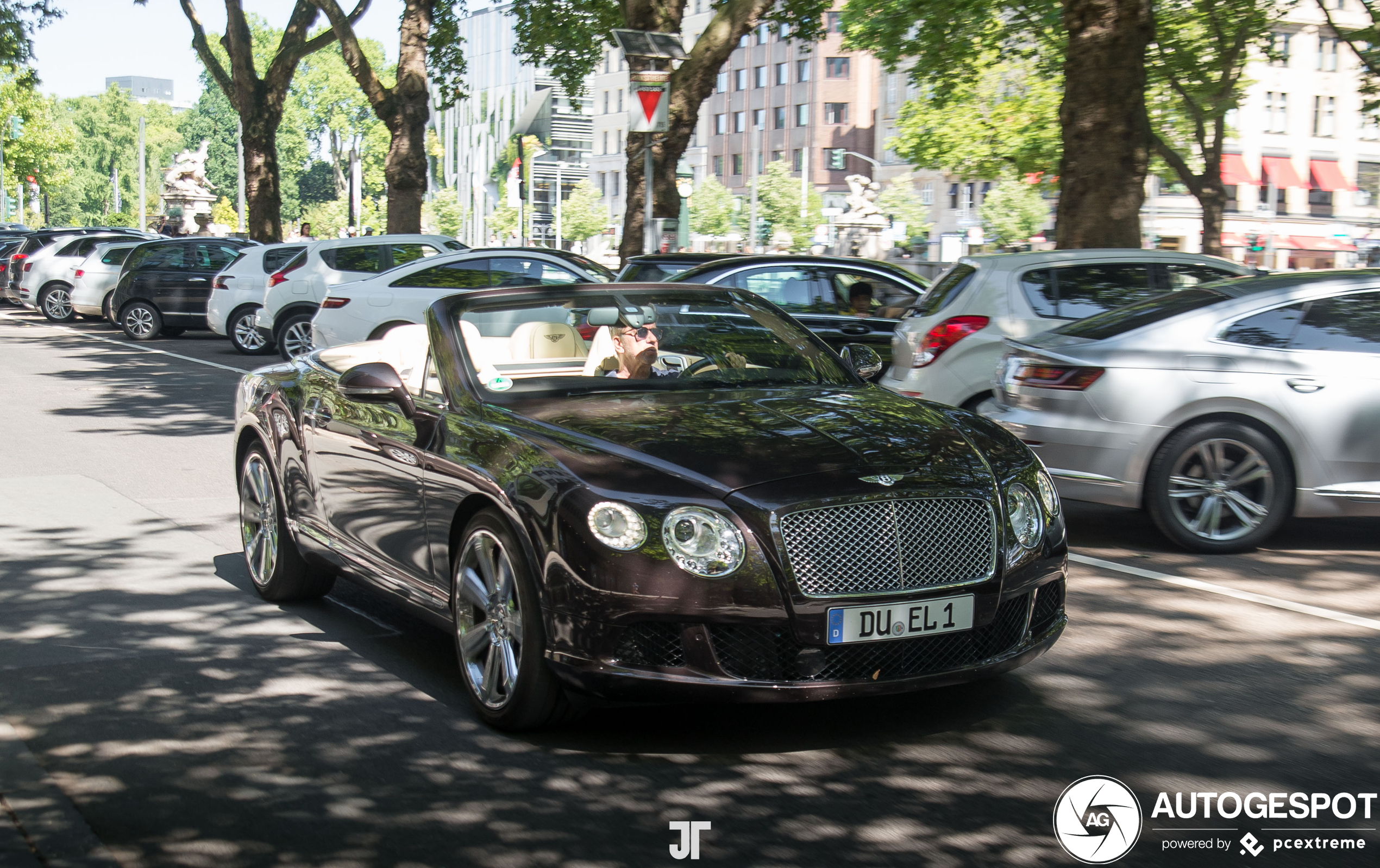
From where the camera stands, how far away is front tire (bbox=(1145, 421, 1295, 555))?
26.4 ft

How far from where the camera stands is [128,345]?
2541 cm

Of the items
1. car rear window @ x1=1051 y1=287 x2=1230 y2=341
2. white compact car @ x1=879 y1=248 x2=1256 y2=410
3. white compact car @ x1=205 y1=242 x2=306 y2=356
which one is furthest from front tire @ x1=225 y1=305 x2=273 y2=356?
car rear window @ x1=1051 y1=287 x2=1230 y2=341

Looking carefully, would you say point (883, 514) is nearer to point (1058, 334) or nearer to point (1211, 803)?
point (1211, 803)

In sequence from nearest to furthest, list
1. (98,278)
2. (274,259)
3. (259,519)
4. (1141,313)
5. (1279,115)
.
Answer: (259,519), (1141,313), (274,259), (98,278), (1279,115)

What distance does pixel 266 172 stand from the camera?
37.8 meters

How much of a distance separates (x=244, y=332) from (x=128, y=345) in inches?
118

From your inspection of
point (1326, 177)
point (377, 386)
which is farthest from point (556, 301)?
point (1326, 177)

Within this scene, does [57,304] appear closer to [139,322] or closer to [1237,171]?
[139,322]

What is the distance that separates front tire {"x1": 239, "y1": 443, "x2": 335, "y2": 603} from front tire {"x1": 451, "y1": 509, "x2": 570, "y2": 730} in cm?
160

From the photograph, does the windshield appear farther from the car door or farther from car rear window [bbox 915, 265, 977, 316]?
car rear window [bbox 915, 265, 977, 316]

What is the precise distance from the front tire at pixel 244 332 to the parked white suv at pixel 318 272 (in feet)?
6.24

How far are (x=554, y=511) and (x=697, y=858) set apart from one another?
Result: 1.22 meters

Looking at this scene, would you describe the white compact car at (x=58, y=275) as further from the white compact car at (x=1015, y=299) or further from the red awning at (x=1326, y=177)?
the red awning at (x=1326, y=177)

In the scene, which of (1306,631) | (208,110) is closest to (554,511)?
(1306,631)
